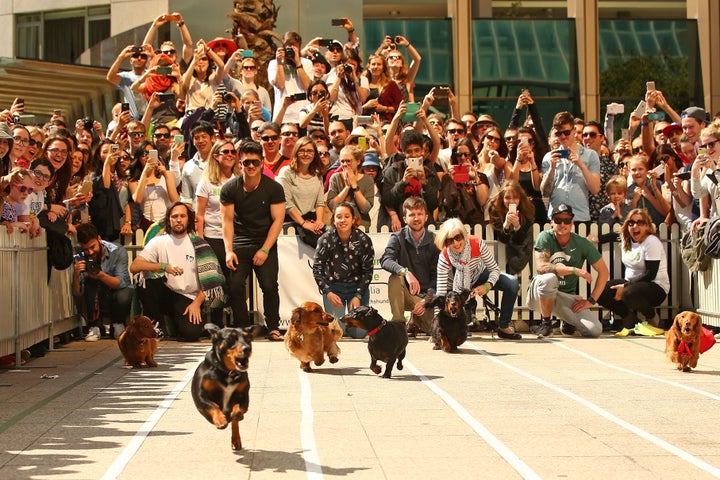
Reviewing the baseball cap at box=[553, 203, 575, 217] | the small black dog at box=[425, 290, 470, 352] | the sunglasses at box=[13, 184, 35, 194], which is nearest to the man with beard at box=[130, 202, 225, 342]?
the sunglasses at box=[13, 184, 35, 194]

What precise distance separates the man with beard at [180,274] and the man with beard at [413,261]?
7.06 ft

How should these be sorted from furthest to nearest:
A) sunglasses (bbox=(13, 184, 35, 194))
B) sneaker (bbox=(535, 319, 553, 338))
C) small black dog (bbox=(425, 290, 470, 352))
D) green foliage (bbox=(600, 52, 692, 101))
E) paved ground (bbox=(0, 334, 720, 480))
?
green foliage (bbox=(600, 52, 692, 101))
sneaker (bbox=(535, 319, 553, 338))
small black dog (bbox=(425, 290, 470, 352))
sunglasses (bbox=(13, 184, 35, 194))
paved ground (bbox=(0, 334, 720, 480))

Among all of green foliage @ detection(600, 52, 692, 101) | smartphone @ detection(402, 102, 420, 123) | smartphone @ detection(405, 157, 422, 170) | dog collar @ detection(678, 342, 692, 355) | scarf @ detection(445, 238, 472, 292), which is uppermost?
green foliage @ detection(600, 52, 692, 101)

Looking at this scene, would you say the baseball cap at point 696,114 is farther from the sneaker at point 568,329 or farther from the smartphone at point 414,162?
the smartphone at point 414,162

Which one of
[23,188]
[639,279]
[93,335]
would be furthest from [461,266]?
[23,188]

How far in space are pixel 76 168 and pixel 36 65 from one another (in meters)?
12.1

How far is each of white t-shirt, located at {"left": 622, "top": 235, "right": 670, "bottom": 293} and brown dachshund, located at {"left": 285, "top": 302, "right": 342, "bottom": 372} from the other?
216 inches

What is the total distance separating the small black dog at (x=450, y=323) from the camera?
46.1 ft

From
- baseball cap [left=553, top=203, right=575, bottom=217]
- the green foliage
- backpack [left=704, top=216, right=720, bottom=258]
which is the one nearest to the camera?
backpack [left=704, top=216, right=720, bottom=258]

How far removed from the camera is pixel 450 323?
560 inches

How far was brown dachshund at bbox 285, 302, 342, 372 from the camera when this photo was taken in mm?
12039

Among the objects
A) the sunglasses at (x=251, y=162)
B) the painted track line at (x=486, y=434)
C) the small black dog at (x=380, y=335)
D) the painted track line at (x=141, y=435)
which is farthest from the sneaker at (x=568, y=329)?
the painted track line at (x=141, y=435)

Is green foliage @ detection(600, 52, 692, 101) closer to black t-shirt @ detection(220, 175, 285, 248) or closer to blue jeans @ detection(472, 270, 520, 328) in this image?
blue jeans @ detection(472, 270, 520, 328)

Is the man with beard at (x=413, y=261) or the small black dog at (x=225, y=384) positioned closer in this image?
the small black dog at (x=225, y=384)
